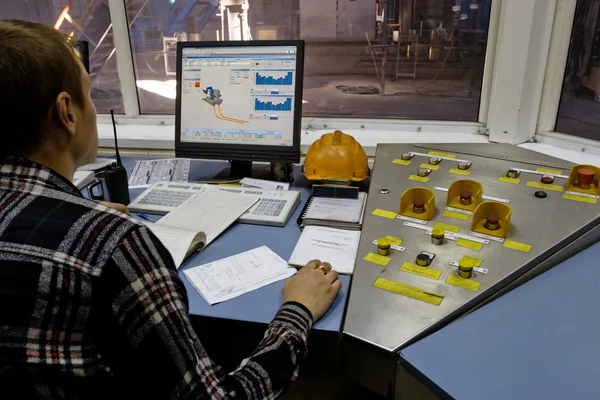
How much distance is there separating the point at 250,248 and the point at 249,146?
49 centimetres

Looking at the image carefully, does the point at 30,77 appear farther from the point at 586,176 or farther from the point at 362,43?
the point at 362,43

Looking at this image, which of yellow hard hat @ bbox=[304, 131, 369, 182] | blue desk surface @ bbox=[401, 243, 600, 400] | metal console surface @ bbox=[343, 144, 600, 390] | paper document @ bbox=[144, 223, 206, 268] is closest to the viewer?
blue desk surface @ bbox=[401, 243, 600, 400]

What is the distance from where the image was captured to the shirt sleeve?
0.62m

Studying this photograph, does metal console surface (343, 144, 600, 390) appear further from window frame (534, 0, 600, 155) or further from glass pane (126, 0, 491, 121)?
glass pane (126, 0, 491, 121)

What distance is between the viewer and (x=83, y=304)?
0.60 m

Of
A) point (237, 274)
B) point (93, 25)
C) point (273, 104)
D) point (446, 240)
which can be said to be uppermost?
point (93, 25)

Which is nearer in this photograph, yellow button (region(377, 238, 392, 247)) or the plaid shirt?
the plaid shirt

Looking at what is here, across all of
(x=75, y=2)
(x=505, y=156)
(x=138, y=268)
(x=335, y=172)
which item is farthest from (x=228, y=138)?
(x=75, y=2)

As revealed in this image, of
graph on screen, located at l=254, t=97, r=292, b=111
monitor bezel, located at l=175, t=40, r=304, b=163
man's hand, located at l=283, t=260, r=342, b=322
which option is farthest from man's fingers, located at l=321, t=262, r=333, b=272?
graph on screen, located at l=254, t=97, r=292, b=111

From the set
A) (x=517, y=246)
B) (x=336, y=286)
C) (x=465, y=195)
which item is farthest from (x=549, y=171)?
(x=336, y=286)

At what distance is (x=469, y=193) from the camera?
3.94 ft

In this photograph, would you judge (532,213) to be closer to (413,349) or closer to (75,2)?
(413,349)

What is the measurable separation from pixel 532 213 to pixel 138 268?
0.95 m

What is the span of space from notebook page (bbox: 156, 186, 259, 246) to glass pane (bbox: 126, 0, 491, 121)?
2.91 feet
